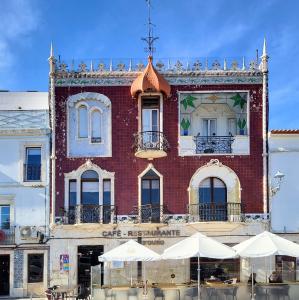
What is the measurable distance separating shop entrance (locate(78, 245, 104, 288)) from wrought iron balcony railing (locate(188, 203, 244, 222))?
177 inches

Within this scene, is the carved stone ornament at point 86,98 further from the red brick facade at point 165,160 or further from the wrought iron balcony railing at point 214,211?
the wrought iron balcony railing at point 214,211

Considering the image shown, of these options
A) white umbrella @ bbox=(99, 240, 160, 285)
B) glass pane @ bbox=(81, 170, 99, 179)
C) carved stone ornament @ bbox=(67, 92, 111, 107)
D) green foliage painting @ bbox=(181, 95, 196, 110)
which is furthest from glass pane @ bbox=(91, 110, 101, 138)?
white umbrella @ bbox=(99, 240, 160, 285)

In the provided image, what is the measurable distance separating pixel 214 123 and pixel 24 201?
31.6 ft

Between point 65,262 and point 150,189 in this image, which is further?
point 150,189

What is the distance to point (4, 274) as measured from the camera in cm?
2908

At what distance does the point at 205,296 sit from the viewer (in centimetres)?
2192

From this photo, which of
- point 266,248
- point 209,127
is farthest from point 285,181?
point 266,248

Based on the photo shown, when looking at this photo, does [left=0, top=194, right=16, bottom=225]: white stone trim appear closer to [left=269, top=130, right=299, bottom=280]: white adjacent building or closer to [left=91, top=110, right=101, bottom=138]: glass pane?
[left=91, top=110, right=101, bottom=138]: glass pane

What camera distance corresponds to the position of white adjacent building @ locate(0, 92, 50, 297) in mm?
28859

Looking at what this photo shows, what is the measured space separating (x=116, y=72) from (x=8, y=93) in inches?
244

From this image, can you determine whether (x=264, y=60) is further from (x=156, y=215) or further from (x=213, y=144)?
(x=156, y=215)

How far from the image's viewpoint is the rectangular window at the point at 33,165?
96.7ft

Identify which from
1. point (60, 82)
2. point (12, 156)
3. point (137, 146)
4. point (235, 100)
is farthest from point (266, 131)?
point (12, 156)

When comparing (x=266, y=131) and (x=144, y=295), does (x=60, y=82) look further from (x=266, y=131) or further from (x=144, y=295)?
(x=144, y=295)
